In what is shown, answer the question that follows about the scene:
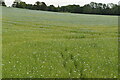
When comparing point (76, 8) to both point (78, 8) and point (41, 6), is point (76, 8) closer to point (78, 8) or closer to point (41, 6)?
point (78, 8)

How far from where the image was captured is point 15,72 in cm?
1162

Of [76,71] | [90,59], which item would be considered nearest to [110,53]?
[90,59]

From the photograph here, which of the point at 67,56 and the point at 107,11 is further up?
the point at 107,11

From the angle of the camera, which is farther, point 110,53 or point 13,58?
point 110,53

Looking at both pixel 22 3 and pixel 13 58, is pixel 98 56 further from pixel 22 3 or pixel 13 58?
pixel 22 3

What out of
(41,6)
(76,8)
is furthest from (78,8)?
(41,6)

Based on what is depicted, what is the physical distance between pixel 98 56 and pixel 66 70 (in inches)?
167

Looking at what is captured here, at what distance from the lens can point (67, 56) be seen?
15164 millimetres

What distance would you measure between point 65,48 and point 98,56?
3.89 m

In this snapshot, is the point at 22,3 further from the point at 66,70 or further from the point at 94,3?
the point at 66,70

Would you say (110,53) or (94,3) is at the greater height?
(94,3)

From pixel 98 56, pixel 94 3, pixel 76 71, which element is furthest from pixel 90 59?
pixel 94 3

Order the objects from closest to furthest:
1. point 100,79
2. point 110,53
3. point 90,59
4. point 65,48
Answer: point 100,79
point 90,59
point 110,53
point 65,48

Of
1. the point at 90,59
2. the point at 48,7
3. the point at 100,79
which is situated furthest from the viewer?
the point at 48,7
